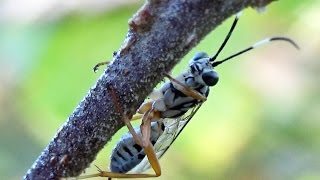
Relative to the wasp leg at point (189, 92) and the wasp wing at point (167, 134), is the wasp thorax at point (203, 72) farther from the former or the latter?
the wasp wing at point (167, 134)

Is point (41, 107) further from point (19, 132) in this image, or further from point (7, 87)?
point (19, 132)

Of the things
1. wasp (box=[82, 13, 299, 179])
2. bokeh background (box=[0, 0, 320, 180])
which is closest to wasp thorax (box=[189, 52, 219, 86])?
wasp (box=[82, 13, 299, 179])

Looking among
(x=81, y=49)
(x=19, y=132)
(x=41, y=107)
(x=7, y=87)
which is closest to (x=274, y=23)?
(x=81, y=49)

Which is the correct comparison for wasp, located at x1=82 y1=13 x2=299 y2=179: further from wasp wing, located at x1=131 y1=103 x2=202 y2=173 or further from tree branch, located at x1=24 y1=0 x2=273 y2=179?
tree branch, located at x1=24 y1=0 x2=273 y2=179

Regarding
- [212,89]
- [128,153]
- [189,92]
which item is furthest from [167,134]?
[212,89]

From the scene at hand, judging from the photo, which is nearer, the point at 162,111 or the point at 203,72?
the point at 203,72

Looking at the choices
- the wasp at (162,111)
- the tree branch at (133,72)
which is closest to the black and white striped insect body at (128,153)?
the wasp at (162,111)

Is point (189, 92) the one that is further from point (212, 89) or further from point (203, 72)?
point (212, 89)
